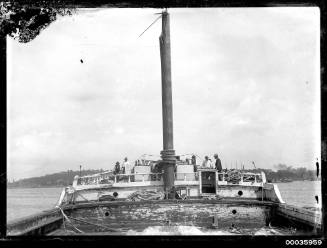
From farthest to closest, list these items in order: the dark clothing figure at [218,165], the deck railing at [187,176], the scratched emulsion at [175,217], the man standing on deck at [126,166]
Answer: the man standing on deck at [126,166] < the deck railing at [187,176] < the dark clothing figure at [218,165] < the scratched emulsion at [175,217]

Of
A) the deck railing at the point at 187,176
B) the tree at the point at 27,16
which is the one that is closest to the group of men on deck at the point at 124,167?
the deck railing at the point at 187,176

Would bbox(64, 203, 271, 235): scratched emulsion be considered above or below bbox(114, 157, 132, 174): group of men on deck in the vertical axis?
below

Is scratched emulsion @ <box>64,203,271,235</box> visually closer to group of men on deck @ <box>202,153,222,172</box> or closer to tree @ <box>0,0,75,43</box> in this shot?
group of men on deck @ <box>202,153,222,172</box>

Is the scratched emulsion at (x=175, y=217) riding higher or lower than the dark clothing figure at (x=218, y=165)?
lower

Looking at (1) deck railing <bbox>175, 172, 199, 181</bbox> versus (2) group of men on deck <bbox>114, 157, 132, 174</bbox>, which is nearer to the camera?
(1) deck railing <bbox>175, 172, 199, 181</bbox>

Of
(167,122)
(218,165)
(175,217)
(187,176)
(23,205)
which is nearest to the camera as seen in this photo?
(175,217)

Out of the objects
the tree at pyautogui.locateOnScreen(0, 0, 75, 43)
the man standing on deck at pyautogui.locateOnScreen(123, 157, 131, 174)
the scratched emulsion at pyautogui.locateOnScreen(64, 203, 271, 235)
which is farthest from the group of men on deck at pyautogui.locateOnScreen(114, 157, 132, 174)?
the tree at pyautogui.locateOnScreen(0, 0, 75, 43)

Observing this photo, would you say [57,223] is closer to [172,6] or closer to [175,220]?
[175,220]

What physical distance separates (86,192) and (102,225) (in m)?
3.50

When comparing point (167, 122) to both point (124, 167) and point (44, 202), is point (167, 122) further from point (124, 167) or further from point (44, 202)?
point (44, 202)
